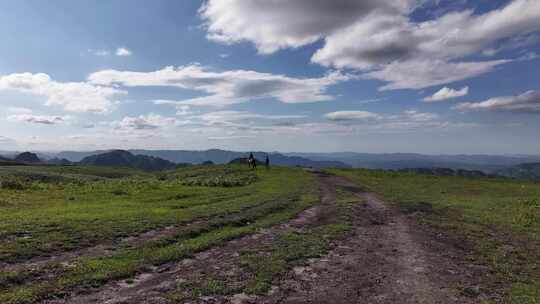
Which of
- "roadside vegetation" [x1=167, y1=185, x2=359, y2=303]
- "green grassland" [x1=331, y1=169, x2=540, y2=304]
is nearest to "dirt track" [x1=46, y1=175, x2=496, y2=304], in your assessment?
"roadside vegetation" [x1=167, y1=185, x2=359, y2=303]

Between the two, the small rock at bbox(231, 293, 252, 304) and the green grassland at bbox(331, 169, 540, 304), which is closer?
the small rock at bbox(231, 293, 252, 304)

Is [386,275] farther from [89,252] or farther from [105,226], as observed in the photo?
[105,226]

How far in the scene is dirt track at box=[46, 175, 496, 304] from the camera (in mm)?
11289

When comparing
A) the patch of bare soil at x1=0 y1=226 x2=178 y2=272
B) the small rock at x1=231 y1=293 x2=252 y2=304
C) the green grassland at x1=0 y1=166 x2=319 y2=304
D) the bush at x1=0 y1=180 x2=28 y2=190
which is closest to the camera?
the small rock at x1=231 y1=293 x2=252 y2=304

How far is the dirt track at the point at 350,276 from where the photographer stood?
11289mm

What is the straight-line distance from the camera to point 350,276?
534 inches

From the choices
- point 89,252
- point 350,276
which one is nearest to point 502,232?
point 350,276

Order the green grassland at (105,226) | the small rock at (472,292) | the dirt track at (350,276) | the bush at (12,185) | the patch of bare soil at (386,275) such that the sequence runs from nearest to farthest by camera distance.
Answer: the dirt track at (350,276)
the patch of bare soil at (386,275)
the small rock at (472,292)
the green grassland at (105,226)
the bush at (12,185)

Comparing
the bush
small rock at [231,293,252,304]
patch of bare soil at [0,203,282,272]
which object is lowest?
small rock at [231,293,252,304]

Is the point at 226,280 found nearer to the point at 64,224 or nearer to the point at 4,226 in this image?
the point at 64,224

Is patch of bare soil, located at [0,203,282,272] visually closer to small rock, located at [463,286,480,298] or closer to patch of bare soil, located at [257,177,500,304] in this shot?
patch of bare soil, located at [257,177,500,304]

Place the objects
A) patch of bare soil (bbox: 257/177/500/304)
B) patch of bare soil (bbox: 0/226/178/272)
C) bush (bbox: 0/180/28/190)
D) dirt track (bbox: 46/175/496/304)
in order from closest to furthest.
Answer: dirt track (bbox: 46/175/496/304)
patch of bare soil (bbox: 257/177/500/304)
patch of bare soil (bbox: 0/226/178/272)
bush (bbox: 0/180/28/190)

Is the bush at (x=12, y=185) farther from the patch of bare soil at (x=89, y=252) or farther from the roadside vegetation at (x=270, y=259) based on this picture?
the roadside vegetation at (x=270, y=259)

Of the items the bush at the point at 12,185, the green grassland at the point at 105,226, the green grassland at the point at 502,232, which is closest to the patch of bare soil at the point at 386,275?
the green grassland at the point at 502,232
